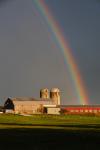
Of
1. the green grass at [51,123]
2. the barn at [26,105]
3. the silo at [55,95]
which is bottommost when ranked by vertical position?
the green grass at [51,123]

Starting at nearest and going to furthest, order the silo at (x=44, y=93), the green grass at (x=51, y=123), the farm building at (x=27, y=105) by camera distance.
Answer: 1. the green grass at (x=51, y=123)
2. the farm building at (x=27, y=105)
3. the silo at (x=44, y=93)

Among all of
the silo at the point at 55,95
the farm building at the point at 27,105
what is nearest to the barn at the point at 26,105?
the farm building at the point at 27,105

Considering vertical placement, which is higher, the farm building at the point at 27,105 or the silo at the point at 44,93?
the silo at the point at 44,93

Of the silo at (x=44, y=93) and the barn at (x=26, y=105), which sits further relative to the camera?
the silo at (x=44, y=93)

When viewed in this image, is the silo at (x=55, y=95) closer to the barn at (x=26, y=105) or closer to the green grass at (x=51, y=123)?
the barn at (x=26, y=105)
